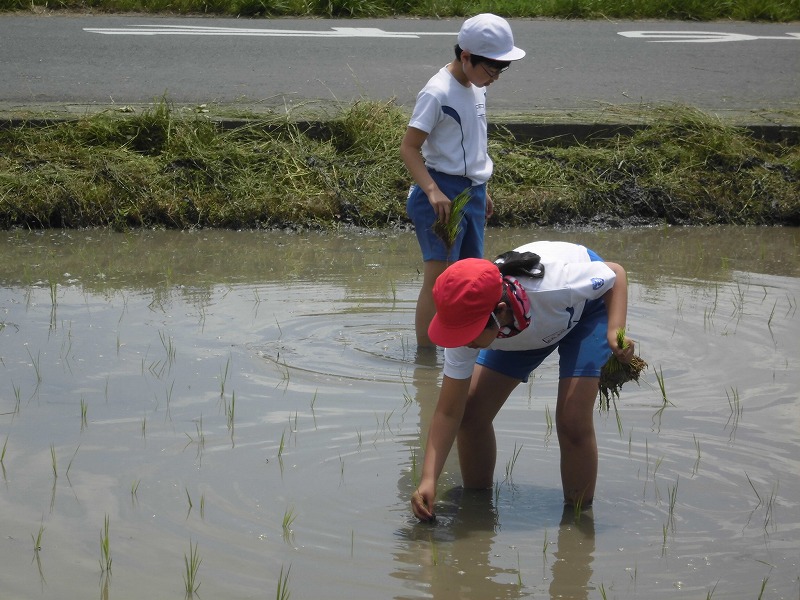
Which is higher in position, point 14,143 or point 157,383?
point 14,143

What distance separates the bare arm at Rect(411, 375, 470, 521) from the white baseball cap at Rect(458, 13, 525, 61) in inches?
66.0

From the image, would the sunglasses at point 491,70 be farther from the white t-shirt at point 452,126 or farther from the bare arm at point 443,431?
the bare arm at point 443,431

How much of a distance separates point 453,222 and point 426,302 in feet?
1.67

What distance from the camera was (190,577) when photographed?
11.0 ft

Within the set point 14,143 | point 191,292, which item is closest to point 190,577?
point 191,292

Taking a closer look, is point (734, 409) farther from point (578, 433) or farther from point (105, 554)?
point (105, 554)

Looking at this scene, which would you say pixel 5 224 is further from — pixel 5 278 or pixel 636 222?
pixel 636 222

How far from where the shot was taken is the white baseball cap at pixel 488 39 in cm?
476

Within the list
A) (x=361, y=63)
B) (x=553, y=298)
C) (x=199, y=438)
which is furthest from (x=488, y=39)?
(x=361, y=63)

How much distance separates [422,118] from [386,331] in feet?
4.22

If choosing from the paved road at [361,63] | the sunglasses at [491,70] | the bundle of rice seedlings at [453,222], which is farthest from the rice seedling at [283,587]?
the paved road at [361,63]

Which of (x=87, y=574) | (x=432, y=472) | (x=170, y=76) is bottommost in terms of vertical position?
(x=87, y=574)

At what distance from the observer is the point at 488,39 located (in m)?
4.77

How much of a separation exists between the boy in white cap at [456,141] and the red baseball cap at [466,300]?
1.60 metres
